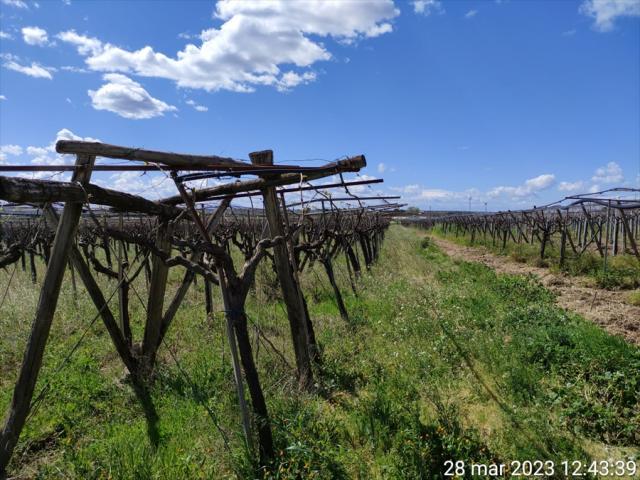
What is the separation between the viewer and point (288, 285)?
4562 millimetres

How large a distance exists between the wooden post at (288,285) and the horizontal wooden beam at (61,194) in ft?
4.05

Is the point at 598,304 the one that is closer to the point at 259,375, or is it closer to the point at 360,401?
the point at 360,401

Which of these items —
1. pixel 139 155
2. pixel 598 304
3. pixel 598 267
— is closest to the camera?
pixel 139 155

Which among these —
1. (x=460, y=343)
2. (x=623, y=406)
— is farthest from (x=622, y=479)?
(x=460, y=343)

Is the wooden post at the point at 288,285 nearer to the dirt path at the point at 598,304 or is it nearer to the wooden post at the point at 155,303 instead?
the wooden post at the point at 155,303

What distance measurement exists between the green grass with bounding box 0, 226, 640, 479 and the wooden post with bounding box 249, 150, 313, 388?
0.66 feet

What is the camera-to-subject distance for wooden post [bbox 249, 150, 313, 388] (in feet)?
14.5

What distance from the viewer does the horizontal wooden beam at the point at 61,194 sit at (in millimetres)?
2510

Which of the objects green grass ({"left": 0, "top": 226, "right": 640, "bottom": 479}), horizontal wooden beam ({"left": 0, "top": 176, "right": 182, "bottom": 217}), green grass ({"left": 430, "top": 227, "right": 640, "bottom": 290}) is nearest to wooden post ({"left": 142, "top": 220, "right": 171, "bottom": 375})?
green grass ({"left": 0, "top": 226, "right": 640, "bottom": 479})

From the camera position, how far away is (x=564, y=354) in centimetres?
511

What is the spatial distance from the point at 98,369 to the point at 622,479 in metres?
5.44

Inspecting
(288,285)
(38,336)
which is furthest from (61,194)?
(288,285)

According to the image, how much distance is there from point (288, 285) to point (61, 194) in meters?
2.39
